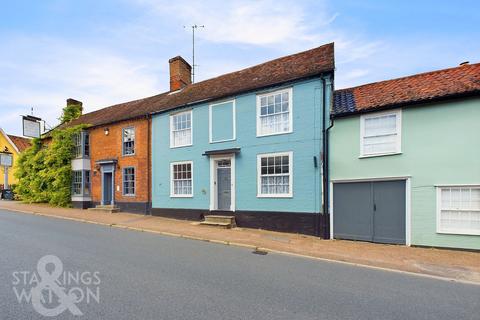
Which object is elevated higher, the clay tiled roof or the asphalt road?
the clay tiled roof

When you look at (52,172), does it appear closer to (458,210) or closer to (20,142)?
(20,142)

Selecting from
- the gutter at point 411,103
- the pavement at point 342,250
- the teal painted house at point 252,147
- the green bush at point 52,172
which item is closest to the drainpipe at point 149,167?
the teal painted house at point 252,147

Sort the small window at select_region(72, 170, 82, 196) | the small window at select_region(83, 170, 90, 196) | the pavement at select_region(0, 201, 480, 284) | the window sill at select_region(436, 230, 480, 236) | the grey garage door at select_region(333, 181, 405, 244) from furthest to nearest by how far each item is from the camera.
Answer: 1. the small window at select_region(72, 170, 82, 196)
2. the small window at select_region(83, 170, 90, 196)
3. the grey garage door at select_region(333, 181, 405, 244)
4. the window sill at select_region(436, 230, 480, 236)
5. the pavement at select_region(0, 201, 480, 284)

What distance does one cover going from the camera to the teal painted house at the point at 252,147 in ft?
36.7

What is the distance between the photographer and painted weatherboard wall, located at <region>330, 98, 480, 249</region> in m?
8.84

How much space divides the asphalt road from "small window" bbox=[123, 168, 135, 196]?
834 centimetres

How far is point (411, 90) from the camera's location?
10133 mm

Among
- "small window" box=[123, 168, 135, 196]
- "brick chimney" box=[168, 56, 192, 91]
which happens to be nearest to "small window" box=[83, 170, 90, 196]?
"small window" box=[123, 168, 135, 196]

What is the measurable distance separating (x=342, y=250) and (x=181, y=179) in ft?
29.1

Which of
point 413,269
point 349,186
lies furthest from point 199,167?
point 413,269

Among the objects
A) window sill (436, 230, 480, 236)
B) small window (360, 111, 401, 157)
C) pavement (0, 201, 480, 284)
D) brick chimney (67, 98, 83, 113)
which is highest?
brick chimney (67, 98, 83, 113)

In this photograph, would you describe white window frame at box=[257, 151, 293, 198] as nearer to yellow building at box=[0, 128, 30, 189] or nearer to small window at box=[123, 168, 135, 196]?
small window at box=[123, 168, 135, 196]

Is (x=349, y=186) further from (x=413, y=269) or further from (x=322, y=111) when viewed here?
(x=413, y=269)

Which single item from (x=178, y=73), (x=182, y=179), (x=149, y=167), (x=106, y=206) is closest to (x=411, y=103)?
(x=182, y=179)
